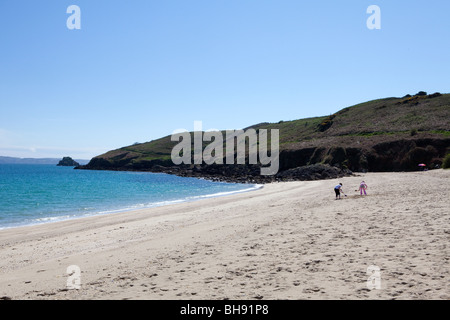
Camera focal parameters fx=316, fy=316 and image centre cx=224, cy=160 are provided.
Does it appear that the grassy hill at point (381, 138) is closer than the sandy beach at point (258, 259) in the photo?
No

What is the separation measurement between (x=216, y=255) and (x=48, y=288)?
4708 millimetres

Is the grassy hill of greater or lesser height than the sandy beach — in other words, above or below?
above

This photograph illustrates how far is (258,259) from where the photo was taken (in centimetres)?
916

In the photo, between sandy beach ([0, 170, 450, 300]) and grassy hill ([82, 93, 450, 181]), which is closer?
sandy beach ([0, 170, 450, 300])

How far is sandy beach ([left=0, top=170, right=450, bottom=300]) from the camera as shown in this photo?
6.70m

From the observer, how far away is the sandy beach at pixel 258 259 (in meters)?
6.70

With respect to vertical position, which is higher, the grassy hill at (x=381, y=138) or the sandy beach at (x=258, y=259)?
the grassy hill at (x=381, y=138)

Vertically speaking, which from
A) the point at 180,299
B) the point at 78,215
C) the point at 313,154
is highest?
the point at 313,154

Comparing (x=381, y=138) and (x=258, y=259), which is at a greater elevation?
(x=381, y=138)

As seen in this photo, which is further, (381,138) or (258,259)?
(381,138)
